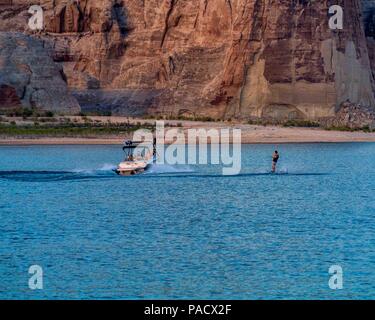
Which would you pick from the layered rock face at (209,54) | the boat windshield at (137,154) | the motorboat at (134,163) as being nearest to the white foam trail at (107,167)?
the boat windshield at (137,154)

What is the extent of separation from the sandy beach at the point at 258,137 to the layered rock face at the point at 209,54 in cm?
842

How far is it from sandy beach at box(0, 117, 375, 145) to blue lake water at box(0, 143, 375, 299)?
63.2 ft

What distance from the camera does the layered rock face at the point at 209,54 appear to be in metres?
91.5

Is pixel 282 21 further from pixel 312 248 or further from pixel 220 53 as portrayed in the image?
pixel 312 248

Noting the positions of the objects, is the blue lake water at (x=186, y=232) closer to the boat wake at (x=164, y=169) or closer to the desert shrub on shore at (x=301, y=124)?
the boat wake at (x=164, y=169)

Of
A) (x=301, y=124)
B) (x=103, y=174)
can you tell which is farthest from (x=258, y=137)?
(x=103, y=174)

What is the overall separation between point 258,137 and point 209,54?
27212 mm

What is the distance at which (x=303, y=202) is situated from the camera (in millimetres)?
40000

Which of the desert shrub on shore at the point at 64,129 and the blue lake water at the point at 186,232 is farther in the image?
the desert shrub on shore at the point at 64,129

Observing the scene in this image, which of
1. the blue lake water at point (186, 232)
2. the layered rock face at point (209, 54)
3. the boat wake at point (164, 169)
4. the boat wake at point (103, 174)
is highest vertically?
the layered rock face at point (209, 54)

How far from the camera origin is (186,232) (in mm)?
32125
